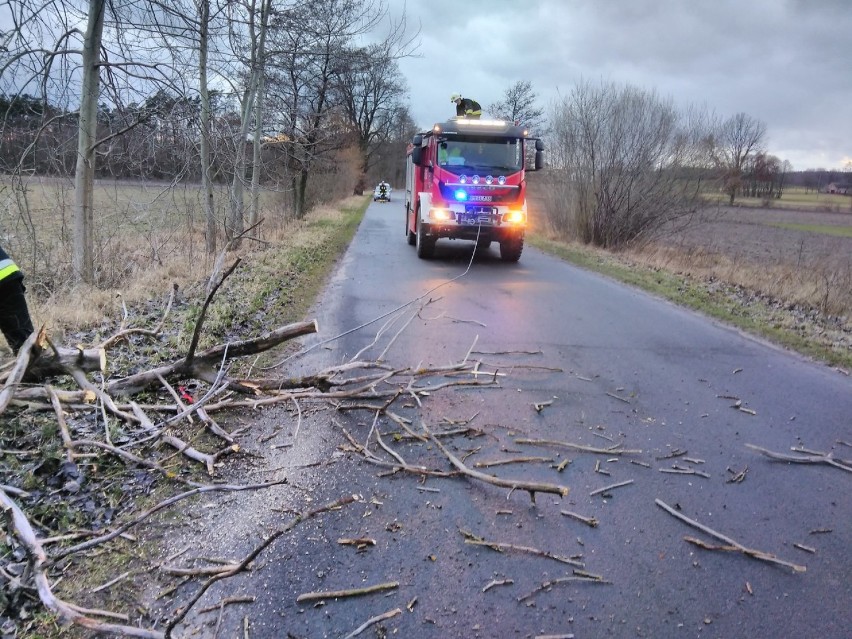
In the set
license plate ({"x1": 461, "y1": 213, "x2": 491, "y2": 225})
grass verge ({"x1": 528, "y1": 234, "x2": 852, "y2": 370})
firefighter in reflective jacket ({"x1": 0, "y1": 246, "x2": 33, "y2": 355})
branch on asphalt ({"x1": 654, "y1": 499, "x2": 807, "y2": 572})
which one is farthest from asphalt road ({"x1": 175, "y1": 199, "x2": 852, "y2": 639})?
license plate ({"x1": 461, "y1": 213, "x2": 491, "y2": 225})

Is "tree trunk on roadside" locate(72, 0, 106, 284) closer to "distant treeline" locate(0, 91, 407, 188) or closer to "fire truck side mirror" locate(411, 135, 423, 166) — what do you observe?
"distant treeline" locate(0, 91, 407, 188)

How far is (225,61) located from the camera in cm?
1145

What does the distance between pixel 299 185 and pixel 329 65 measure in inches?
282

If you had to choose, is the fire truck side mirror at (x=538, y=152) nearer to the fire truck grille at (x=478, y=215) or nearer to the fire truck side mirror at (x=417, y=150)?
the fire truck grille at (x=478, y=215)

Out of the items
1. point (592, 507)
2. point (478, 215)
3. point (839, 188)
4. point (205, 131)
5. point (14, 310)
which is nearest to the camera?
point (592, 507)

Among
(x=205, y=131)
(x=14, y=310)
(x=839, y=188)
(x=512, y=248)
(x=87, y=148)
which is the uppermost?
(x=839, y=188)

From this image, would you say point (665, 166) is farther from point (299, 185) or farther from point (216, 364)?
point (216, 364)

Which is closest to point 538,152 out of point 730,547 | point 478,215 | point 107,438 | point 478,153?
point 478,153

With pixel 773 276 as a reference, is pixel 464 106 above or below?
above

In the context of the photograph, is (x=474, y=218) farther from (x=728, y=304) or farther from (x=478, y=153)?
(x=728, y=304)

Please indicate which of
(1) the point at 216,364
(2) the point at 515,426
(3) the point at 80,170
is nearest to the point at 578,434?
(2) the point at 515,426

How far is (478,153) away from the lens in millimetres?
13359

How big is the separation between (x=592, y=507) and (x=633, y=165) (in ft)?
54.0

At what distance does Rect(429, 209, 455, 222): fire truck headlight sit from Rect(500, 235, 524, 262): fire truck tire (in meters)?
1.58
